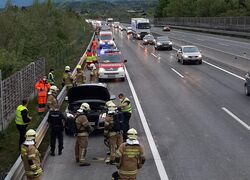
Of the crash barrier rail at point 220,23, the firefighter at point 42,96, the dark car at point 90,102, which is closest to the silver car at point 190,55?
the firefighter at point 42,96

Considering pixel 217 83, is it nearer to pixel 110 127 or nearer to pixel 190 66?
pixel 190 66

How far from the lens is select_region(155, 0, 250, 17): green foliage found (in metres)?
125

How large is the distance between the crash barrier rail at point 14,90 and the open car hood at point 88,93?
2300mm

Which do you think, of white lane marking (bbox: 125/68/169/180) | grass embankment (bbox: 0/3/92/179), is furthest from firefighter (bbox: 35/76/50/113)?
white lane marking (bbox: 125/68/169/180)

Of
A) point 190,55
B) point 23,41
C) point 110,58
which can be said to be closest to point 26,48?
point 23,41

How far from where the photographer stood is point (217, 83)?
28188mm

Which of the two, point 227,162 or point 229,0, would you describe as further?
point 229,0

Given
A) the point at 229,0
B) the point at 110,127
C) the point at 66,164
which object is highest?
the point at 229,0

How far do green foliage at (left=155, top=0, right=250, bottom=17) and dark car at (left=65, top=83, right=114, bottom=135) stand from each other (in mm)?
104111

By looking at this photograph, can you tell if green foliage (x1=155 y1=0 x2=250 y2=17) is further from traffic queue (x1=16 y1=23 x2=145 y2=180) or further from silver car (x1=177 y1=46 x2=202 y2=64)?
traffic queue (x1=16 y1=23 x2=145 y2=180)

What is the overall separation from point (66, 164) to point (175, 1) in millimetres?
166298

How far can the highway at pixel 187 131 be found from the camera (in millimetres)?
12133

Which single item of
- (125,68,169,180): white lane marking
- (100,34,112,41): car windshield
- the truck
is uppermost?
the truck

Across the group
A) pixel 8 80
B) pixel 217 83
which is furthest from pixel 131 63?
pixel 8 80
